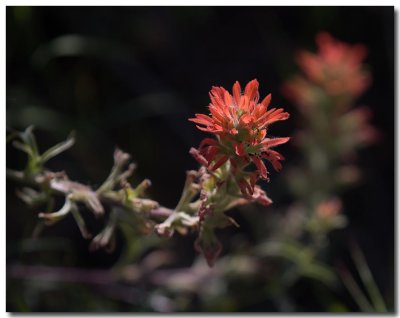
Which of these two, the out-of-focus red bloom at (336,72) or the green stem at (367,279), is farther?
the out-of-focus red bloom at (336,72)

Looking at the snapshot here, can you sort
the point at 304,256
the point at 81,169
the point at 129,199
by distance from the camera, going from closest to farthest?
1. the point at 129,199
2. the point at 304,256
3. the point at 81,169

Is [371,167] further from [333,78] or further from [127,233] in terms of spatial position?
[127,233]

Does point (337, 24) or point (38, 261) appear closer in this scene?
point (38, 261)

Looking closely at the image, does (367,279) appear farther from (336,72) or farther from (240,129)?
(240,129)

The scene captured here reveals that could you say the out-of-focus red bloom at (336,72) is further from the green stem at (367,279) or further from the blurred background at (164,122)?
the green stem at (367,279)

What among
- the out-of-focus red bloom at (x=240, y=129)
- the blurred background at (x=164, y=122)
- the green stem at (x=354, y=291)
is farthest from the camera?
the blurred background at (x=164, y=122)

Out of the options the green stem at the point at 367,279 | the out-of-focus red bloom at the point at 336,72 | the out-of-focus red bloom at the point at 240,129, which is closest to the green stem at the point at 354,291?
the green stem at the point at 367,279

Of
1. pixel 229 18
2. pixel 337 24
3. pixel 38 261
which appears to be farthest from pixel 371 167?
pixel 38 261
